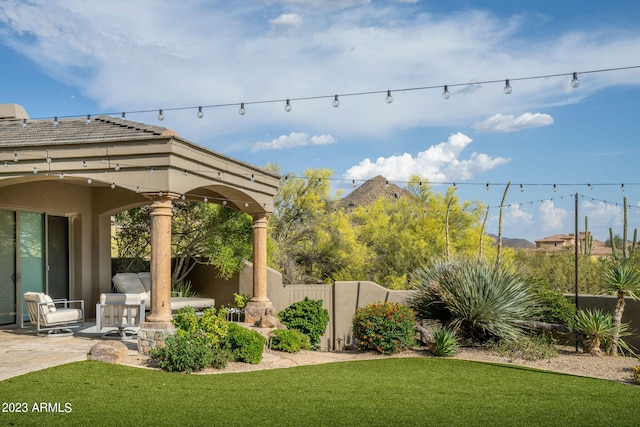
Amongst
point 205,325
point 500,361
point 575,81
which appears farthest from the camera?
point 500,361

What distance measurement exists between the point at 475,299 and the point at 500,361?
1.27m

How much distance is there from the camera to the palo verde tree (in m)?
15.3

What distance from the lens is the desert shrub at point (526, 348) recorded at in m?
10.9

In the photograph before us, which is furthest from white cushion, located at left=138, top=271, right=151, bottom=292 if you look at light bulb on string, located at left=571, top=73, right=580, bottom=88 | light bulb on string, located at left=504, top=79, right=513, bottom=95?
light bulb on string, located at left=571, top=73, right=580, bottom=88

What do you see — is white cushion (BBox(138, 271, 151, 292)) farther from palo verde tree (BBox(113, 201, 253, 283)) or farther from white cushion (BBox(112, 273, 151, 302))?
palo verde tree (BBox(113, 201, 253, 283))

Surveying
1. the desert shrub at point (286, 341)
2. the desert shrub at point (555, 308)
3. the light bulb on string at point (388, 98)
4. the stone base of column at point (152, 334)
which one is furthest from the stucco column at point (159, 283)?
the desert shrub at point (555, 308)

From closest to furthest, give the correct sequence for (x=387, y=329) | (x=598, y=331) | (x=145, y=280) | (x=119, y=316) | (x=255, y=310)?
(x=119, y=316) < (x=598, y=331) < (x=387, y=329) < (x=255, y=310) < (x=145, y=280)

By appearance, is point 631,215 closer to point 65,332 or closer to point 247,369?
point 247,369

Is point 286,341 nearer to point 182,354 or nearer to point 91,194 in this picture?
point 182,354

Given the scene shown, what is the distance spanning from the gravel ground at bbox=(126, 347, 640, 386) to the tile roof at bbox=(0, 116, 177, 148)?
11.6ft

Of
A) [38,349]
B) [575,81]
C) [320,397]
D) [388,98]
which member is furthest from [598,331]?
[38,349]

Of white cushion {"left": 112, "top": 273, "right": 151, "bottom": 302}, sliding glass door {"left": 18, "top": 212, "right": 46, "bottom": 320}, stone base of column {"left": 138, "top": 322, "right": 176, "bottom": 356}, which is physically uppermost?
sliding glass door {"left": 18, "top": 212, "right": 46, "bottom": 320}

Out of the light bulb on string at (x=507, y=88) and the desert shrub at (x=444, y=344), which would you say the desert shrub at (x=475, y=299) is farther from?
the light bulb on string at (x=507, y=88)

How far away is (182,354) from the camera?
9055mm
